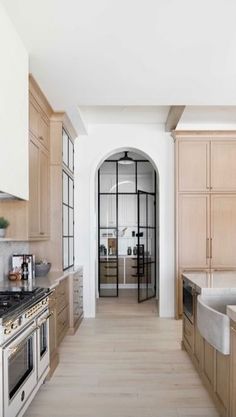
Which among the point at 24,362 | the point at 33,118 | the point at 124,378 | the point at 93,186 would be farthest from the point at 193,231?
the point at 24,362

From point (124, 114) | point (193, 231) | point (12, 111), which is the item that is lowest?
point (193, 231)

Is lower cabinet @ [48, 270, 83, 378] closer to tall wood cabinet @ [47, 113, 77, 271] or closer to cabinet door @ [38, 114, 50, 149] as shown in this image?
tall wood cabinet @ [47, 113, 77, 271]

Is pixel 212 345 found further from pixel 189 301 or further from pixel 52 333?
pixel 52 333

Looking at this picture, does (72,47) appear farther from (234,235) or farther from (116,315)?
(116,315)

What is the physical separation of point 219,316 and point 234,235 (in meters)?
3.49

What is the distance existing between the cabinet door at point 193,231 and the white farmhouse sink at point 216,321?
103 inches

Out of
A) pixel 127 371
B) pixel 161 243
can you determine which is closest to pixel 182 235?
pixel 161 243

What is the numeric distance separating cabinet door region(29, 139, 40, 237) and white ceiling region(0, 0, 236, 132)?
64cm

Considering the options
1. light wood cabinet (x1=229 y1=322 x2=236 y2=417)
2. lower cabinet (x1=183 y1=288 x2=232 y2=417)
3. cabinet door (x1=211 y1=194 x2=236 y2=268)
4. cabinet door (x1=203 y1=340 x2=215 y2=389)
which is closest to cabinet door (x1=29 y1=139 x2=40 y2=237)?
lower cabinet (x1=183 y1=288 x2=232 y2=417)

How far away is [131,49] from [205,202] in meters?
3.22

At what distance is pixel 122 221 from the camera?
8969mm

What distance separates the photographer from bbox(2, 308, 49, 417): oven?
90.9 inches

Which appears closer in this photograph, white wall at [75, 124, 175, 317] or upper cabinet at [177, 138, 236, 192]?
upper cabinet at [177, 138, 236, 192]

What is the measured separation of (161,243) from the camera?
239 inches
